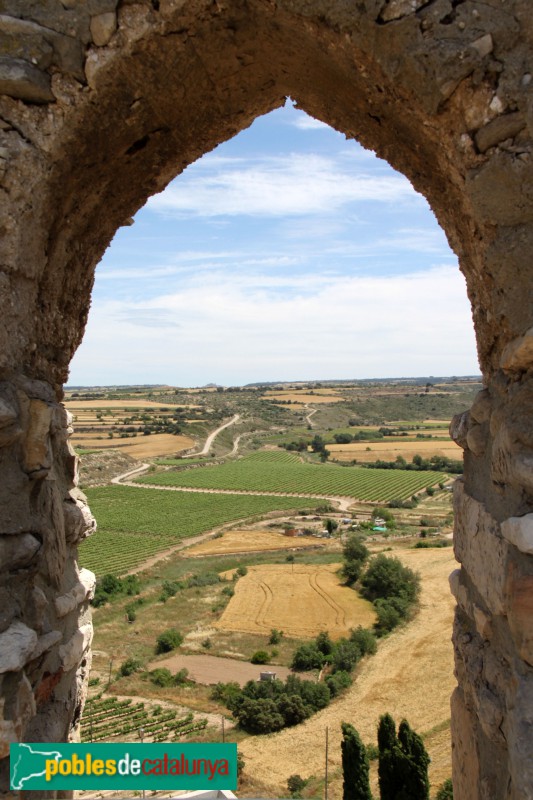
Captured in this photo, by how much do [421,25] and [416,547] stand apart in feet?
126

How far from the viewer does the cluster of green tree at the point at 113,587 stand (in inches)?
1208

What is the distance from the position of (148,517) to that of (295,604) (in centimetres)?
2109

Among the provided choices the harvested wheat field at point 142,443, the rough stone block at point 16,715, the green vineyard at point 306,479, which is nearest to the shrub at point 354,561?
the green vineyard at point 306,479

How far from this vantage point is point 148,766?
2811 mm

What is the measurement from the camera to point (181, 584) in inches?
1280

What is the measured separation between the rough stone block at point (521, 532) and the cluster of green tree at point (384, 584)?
24377mm

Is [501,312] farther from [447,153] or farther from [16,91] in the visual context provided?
[16,91]

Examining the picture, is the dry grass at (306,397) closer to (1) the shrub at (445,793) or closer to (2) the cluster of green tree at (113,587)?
(2) the cluster of green tree at (113,587)

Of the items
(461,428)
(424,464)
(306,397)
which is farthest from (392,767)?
(306,397)

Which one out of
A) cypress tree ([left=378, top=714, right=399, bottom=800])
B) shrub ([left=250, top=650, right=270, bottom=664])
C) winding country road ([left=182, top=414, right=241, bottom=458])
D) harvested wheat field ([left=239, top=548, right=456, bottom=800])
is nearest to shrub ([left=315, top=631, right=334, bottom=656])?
harvested wheat field ([left=239, top=548, right=456, bottom=800])

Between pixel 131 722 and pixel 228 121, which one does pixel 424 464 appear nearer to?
pixel 131 722

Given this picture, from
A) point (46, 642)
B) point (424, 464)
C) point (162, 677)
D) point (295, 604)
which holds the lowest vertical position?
point (295, 604)

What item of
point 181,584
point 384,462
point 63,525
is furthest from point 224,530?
point 63,525

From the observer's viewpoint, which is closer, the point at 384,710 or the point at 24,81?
the point at 24,81
